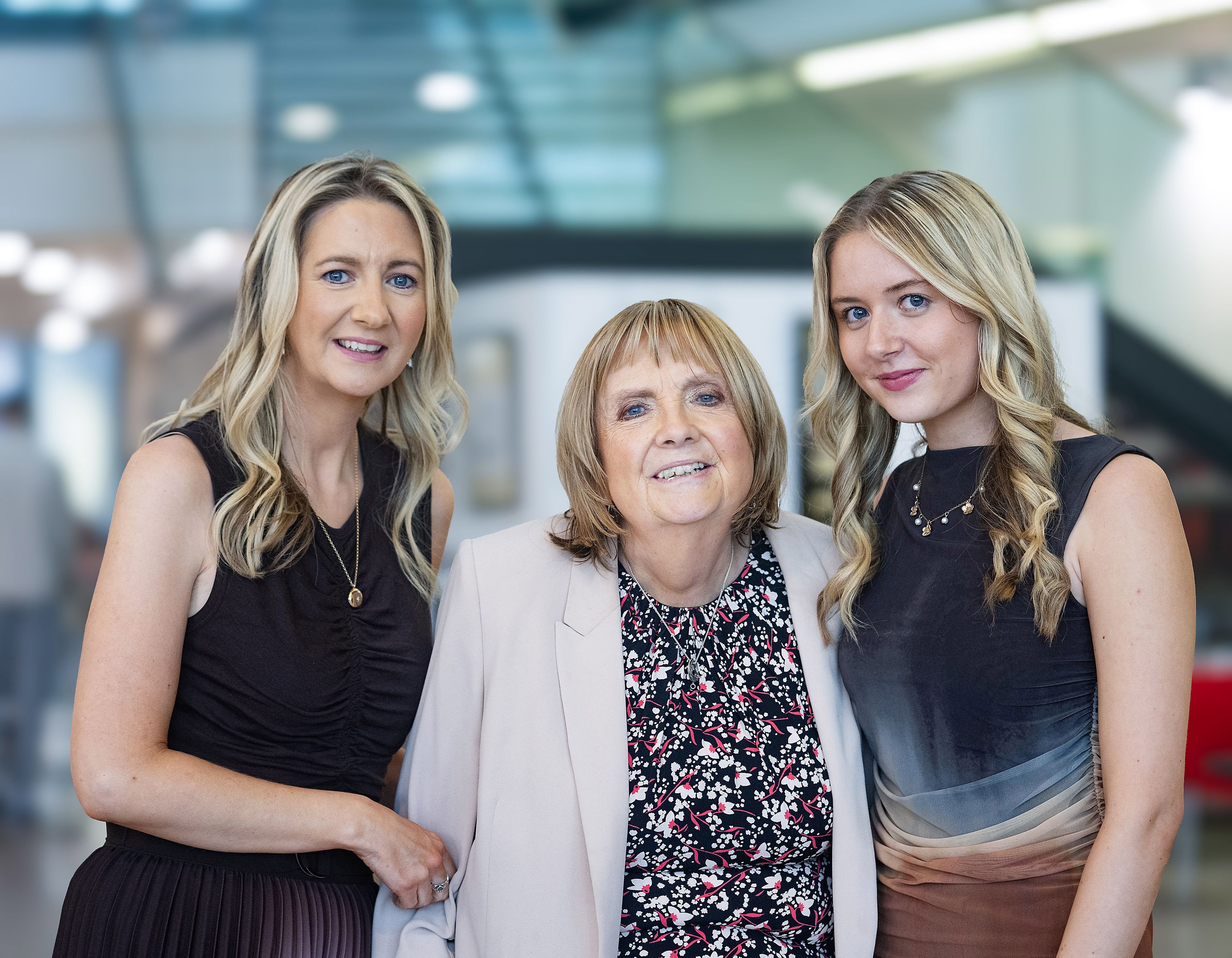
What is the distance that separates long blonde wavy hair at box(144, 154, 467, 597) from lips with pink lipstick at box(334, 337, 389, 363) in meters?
0.10

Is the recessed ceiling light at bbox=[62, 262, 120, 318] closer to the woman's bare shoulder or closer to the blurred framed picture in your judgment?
the blurred framed picture

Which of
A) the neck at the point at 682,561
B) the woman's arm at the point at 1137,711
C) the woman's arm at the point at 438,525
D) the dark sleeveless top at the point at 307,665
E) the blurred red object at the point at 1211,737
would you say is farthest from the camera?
the blurred red object at the point at 1211,737

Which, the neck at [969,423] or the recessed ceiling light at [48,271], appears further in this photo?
the recessed ceiling light at [48,271]

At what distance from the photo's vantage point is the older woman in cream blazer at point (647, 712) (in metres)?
1.83

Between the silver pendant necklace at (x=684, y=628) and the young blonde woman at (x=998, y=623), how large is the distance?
0.59 feet

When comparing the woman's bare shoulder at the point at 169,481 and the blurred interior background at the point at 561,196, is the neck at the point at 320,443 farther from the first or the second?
the blurred interior background at the point at 561,196

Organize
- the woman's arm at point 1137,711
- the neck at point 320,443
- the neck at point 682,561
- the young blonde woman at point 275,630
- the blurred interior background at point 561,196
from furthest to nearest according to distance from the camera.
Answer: the blurred interior background at point 561,196 < the neck at point 320,443 < the neck at point 682,561 < the young blonde woman at point 275,630 < the woman's arm at point 1137,711

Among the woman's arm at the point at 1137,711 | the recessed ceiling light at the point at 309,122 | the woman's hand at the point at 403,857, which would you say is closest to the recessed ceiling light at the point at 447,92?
the recessed ceiling light at the point at 309,122

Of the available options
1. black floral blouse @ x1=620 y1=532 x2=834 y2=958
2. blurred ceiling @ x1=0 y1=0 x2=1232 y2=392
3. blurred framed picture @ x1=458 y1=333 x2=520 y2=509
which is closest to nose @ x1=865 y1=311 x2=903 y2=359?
black floral blouse @ x1=620 y1=532 x2=834 y2=958

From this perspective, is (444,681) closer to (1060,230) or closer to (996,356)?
(996,356)

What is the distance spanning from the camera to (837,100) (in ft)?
23.4

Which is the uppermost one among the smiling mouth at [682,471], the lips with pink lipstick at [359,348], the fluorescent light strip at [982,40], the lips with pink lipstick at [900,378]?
the fluorescent light strip at [982,40]

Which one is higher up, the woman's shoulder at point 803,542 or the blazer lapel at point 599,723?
the woman's shoulder at point 803,542

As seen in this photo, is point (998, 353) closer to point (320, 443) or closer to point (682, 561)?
point (682, 561)
